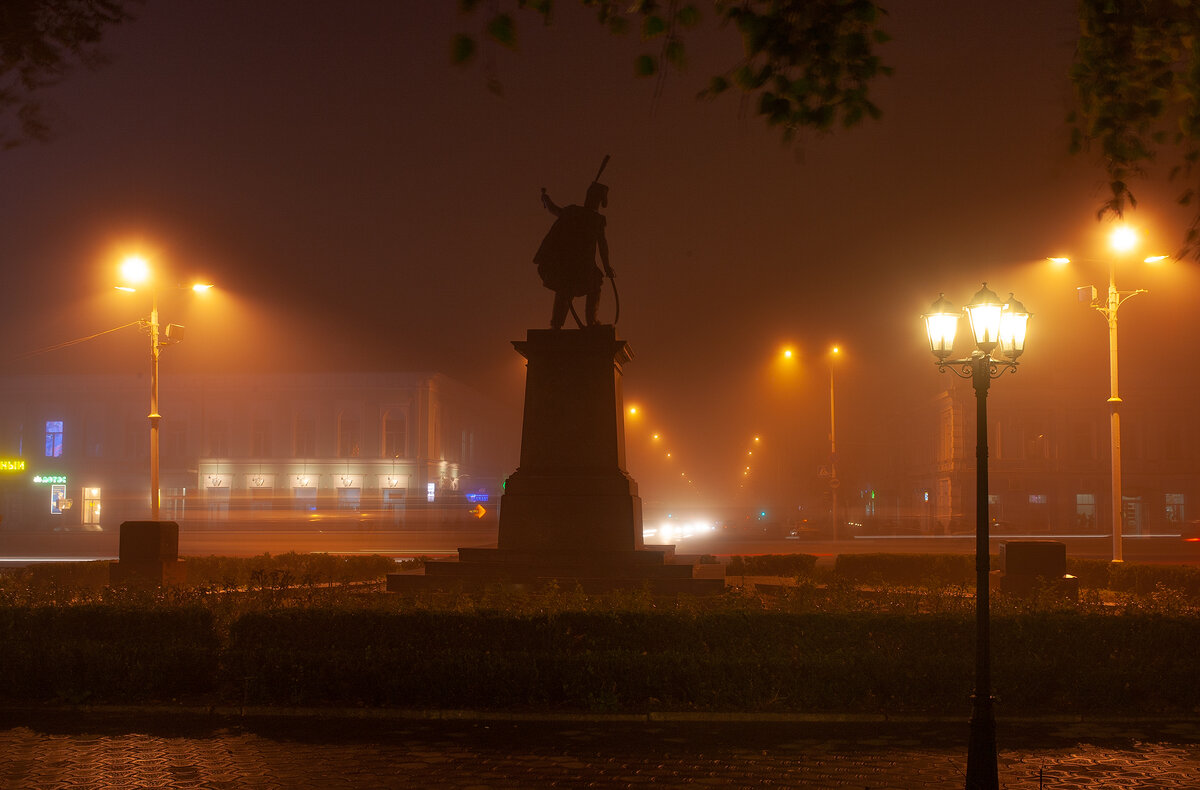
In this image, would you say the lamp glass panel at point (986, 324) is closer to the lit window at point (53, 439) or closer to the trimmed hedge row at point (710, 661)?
the trimmed hedge row at point (710, 661)

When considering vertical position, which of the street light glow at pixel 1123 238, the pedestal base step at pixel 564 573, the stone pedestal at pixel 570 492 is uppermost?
the street light glow at pixel 1123 238

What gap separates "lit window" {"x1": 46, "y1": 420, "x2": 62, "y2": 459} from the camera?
91375mm

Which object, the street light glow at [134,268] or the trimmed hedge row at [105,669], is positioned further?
the street light glow at [134,268]

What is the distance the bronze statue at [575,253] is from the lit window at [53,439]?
8596 cm

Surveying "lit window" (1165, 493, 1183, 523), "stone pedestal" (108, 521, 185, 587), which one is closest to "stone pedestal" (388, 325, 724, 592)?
"stone pedestal" (108, 521, 185, 587)

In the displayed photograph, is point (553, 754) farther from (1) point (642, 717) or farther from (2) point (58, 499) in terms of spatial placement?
(2) point (58, 499)

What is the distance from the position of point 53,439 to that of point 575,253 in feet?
285

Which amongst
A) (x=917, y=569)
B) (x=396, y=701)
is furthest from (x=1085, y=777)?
(x=917, y=569)

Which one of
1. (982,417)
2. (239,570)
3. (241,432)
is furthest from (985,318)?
(241,432)

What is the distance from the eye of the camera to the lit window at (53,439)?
300 ft

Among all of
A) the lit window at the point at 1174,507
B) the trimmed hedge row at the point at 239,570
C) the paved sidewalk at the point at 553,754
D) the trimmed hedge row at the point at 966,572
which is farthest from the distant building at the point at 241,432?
the paved sidewalk at the point at 553,754

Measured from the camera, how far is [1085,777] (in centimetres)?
878

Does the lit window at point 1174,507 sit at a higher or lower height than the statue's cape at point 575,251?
lower

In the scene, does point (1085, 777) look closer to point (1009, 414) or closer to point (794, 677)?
point (794, 677)
